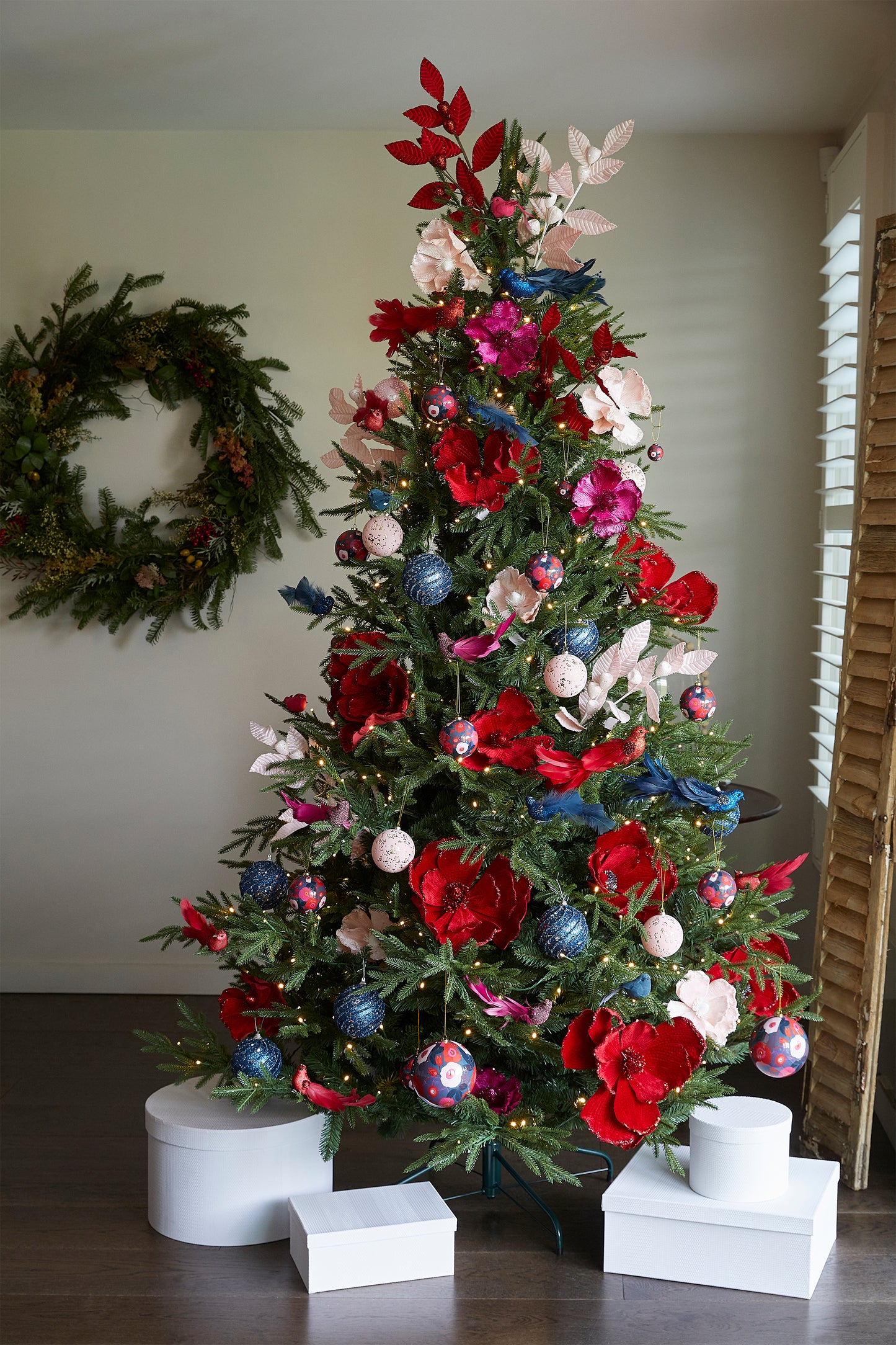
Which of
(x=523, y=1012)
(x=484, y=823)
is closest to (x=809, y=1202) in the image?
(x=523, y=1012)

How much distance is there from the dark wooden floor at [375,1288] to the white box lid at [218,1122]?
0.21 m

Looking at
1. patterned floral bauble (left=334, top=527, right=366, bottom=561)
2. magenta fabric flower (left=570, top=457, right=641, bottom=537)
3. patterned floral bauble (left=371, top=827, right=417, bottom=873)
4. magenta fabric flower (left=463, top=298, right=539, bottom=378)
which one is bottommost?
patterned floral bauble (left=371, top=827, right=417, bottom=873)

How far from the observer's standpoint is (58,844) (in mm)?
3432

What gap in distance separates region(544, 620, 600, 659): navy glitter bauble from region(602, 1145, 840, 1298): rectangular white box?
0.91m

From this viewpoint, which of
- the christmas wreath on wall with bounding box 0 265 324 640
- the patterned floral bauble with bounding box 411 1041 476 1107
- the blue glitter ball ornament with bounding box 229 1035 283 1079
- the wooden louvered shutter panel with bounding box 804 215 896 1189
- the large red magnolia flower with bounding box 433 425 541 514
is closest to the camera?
the patterned floral bauble with bounding box 411 1041 476 1107

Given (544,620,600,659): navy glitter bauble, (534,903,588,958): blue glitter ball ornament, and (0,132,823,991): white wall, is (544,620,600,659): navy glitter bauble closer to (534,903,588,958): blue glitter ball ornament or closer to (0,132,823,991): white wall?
(534,903,588,958): blue glitter ball ornament

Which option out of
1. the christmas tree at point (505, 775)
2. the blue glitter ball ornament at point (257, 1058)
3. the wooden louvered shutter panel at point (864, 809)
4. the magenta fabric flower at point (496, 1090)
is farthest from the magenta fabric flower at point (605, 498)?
the blue glitter ball ornament at point (257, 1058)

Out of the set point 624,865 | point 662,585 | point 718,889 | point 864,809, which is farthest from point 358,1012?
point 864,809

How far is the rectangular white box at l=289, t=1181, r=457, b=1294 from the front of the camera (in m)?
1.86

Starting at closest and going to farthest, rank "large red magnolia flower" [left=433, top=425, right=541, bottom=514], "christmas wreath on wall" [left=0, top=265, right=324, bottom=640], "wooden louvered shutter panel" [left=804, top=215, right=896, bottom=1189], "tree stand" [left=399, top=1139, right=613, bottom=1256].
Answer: "large red magnolia flower" [left=433, top=425, right=541, bottom=514] < "tree stand" [left=399, top=1139, right=613, bottom=1256] < "wooden louvered shutter panel" [left=804, top=215, right=896, bottom=1189] < "christmas wreath on wall" [left=0, top=265, right=324, bottom=640]

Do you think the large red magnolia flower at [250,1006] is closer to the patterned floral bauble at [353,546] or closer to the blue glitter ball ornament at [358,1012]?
the blue glitter ball ornament at [358,1012]

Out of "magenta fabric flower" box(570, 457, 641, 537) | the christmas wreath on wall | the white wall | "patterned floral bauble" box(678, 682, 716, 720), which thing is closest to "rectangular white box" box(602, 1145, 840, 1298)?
"patterned floral bauble" box(678, 682, 716, 720)

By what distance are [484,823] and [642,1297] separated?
824mm

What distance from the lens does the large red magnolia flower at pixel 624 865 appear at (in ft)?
6.01
